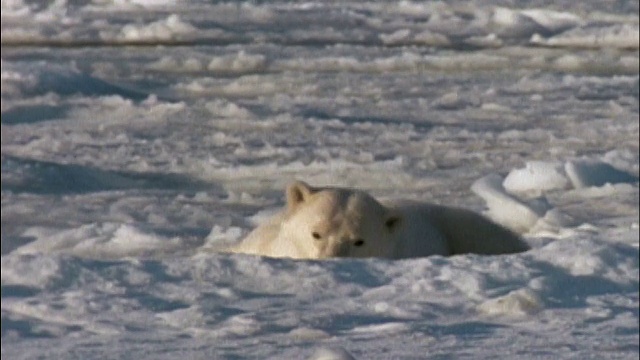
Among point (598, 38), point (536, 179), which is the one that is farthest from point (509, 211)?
point (598, 38)

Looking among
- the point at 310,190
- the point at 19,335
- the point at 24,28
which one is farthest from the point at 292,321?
the point at 24,28

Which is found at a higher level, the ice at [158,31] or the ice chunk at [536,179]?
the ice at [158,31]

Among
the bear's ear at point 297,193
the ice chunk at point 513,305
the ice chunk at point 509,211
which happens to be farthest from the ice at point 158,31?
the ice chunk at point 513,305

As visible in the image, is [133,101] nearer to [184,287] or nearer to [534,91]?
[534,91]

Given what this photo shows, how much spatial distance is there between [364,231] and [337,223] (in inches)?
4.6

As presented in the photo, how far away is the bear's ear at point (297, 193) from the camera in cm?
536

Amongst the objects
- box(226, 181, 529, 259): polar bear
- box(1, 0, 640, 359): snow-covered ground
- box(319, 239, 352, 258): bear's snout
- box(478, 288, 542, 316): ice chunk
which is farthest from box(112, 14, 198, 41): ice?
box(478, 288, 542, 316): ice chunk

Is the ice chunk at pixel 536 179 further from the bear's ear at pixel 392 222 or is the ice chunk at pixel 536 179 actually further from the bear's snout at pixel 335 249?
the bear's snout at pixel 335 249

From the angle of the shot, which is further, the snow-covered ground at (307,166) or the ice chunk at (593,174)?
the ice chunk at (593,174)

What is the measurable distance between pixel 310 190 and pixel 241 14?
46.9ft

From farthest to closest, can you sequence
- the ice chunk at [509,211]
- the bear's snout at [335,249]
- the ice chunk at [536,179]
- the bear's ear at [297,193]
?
the ice chunk at [536,179] < the ice chunk at [509,211] < the bear's ear at [297,193] < the bear's snout at [335,249]

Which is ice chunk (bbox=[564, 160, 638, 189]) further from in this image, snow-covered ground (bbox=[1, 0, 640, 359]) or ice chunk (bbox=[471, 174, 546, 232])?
ice chunk (bbox=[471, 174, 546, 232])

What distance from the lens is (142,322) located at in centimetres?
362

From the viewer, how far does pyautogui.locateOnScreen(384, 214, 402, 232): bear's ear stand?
5363 mm
